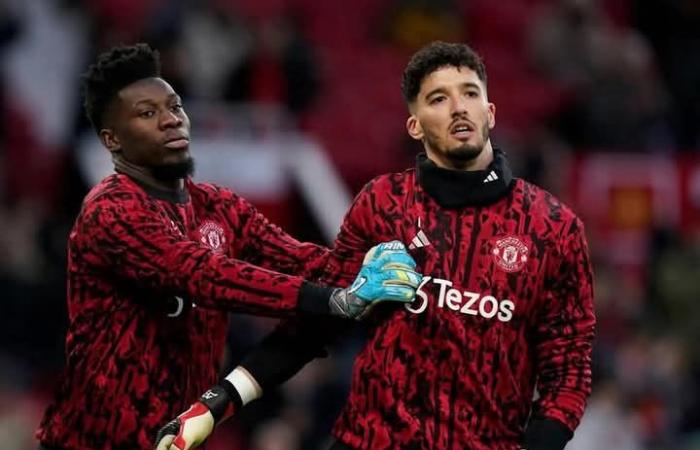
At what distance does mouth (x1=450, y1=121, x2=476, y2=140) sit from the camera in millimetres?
6703

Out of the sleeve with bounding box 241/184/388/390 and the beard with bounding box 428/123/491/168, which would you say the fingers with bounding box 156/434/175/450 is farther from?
the beard with bounding box 428/123/491/168

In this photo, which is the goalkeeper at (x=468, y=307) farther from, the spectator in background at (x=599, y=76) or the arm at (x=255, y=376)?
the spectator in background at (x=599, y=76)

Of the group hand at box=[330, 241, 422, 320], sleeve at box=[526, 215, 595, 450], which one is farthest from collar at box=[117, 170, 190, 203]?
sleeve at box=[526, 215, 595, 450]

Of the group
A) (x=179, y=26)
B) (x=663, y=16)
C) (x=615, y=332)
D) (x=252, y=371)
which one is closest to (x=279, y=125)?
(x=179, y=26)

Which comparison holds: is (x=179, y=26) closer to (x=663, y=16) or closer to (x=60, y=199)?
(x=60, y=199)

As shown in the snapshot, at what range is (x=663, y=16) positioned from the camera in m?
17.2

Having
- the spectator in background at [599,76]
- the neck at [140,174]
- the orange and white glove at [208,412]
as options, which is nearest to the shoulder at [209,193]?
the neck at [140,174]

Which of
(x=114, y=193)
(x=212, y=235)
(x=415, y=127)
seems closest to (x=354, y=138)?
(x=212, y=235)

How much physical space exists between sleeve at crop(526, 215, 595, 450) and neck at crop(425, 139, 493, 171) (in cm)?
38

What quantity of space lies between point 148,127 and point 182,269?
0.61 m

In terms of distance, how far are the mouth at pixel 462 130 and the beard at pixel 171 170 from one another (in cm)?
107

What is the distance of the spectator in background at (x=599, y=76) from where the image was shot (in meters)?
15.2

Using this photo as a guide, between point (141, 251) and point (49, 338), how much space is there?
522cm

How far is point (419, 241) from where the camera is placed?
264 inches
